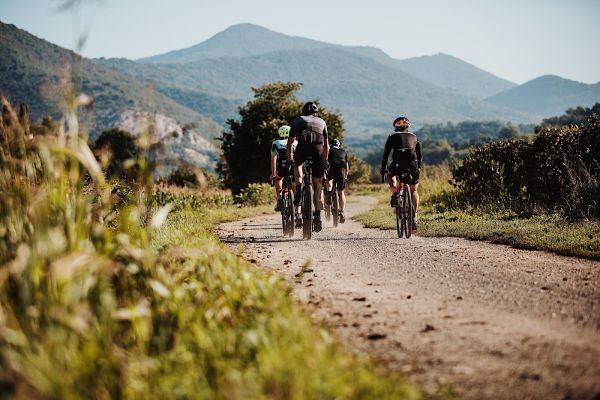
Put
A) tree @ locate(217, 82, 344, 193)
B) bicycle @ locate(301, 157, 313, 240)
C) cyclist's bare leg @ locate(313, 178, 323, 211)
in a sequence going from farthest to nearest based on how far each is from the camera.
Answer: tree @ locate(217, 82, 344, 193) → cyclist's bare leg @ locate(313, 178, 323, 211) → bicycle @ locate(301, 157, 313, 240)

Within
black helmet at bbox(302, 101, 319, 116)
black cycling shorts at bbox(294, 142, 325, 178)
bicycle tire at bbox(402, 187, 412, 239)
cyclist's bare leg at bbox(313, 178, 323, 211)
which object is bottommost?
bicycle tire at bbox(402, 187, 412, 239)

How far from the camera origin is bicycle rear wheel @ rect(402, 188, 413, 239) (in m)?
9.60

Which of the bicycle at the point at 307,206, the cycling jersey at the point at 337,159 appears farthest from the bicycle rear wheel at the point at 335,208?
the bicycle at the point at 307,206

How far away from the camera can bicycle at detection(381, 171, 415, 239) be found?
31.6 feet

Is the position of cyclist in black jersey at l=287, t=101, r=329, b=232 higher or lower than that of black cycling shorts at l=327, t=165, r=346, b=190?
higher

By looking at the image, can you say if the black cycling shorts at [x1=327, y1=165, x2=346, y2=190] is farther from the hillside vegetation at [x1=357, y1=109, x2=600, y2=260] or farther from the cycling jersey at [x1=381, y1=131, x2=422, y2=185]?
the cycling jersey at [x1=381, y1=131, x2=422, y2=185]

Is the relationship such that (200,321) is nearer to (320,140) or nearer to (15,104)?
(15,104)

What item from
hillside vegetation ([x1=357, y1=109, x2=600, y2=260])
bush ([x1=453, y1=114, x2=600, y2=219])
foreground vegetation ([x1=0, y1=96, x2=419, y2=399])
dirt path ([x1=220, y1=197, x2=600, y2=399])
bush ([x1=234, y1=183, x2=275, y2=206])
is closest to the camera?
foreground vegetation ([x1=0, y1=96, x2=419, y2=399])

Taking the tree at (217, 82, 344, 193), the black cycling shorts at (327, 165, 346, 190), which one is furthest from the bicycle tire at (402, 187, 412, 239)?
the tree at (217, 82, 344, 193)

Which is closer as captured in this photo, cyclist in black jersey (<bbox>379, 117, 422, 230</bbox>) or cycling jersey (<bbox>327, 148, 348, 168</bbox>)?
cyclist in black jersey (<bbox>379, 117, 422, 230</bbox>)

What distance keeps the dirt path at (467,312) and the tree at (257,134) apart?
2859cm

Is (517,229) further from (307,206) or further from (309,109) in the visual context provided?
(309,109)

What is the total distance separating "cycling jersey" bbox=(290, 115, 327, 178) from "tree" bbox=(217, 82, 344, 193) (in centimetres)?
2570

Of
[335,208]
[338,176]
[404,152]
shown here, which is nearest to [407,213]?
[404,152]
